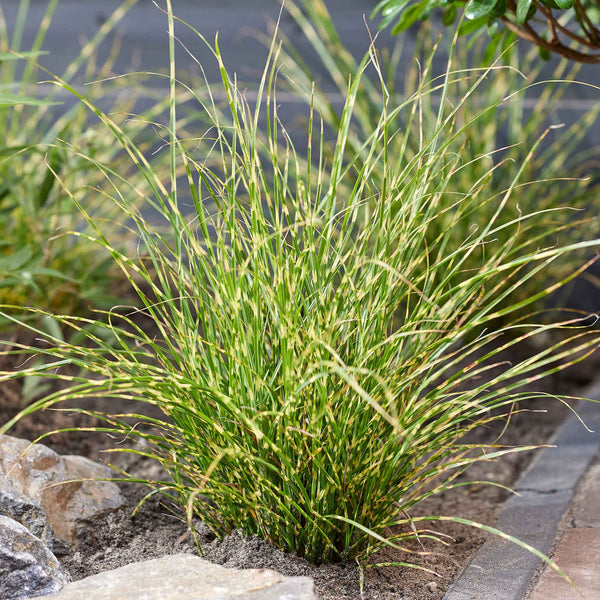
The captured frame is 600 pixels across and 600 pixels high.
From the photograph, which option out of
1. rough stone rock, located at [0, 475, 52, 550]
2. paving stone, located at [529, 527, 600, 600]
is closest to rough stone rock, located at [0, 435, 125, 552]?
rough stone rock, located at [0, 475, 52, 550]

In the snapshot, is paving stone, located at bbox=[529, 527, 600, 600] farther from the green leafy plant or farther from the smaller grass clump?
the smaller grass clump

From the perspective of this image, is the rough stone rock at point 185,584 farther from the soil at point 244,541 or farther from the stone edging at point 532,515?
the stone edging at point 532,515

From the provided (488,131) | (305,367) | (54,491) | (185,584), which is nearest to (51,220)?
(54,491)

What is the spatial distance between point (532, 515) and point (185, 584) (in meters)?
0.88

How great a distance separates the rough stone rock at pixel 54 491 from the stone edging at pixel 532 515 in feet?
2.38

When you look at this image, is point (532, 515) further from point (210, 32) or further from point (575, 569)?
point (210, 32)

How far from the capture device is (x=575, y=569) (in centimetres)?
131

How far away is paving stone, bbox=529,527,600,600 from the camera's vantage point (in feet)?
4.03

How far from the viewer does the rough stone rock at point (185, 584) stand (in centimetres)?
105

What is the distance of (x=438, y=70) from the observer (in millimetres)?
3453

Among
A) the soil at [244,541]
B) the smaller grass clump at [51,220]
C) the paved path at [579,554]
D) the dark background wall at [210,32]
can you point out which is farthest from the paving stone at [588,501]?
the dark background wall at [210,32]

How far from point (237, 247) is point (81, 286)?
1083 mm

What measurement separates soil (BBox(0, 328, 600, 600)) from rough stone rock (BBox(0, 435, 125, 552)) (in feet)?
0.10

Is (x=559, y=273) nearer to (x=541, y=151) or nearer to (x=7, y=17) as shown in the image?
(x=541, y=151)
